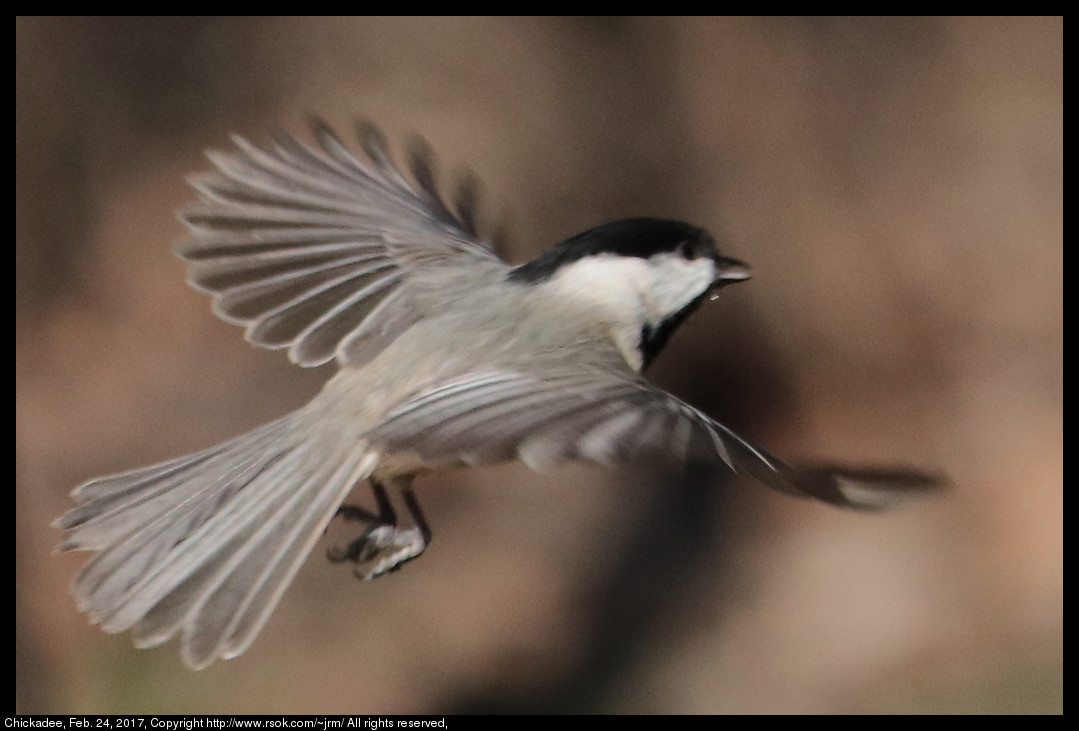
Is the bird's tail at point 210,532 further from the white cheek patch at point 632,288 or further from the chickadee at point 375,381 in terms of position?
the white cheek patch at point 632,288

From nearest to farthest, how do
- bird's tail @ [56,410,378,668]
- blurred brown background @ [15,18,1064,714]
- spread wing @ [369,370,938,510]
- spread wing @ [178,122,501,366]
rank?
1. spread wing @ [369,370,938,510]
2. bird's tail @ [56,410,378,668]
3. spread wing @ [178,122,501,366]
4. blurred brown background @ [15,18,1064,714]

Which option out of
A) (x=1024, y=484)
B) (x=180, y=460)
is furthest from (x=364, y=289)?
(x=1024, y=484)

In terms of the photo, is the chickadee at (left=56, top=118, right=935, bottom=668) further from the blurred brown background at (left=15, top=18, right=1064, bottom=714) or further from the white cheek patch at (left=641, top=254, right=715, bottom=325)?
the blurred brown background at (left=15, top=18, right=1064, bottom=714)

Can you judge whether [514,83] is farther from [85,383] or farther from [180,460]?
[180,460]

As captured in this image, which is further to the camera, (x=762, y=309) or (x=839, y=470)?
(x=762, y=309)

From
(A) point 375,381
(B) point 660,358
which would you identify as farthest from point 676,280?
(B) point 660,358

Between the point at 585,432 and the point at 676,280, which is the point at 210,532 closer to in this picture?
the point at 585,432

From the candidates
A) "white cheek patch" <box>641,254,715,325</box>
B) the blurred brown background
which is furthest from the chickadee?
the blurred brown background
